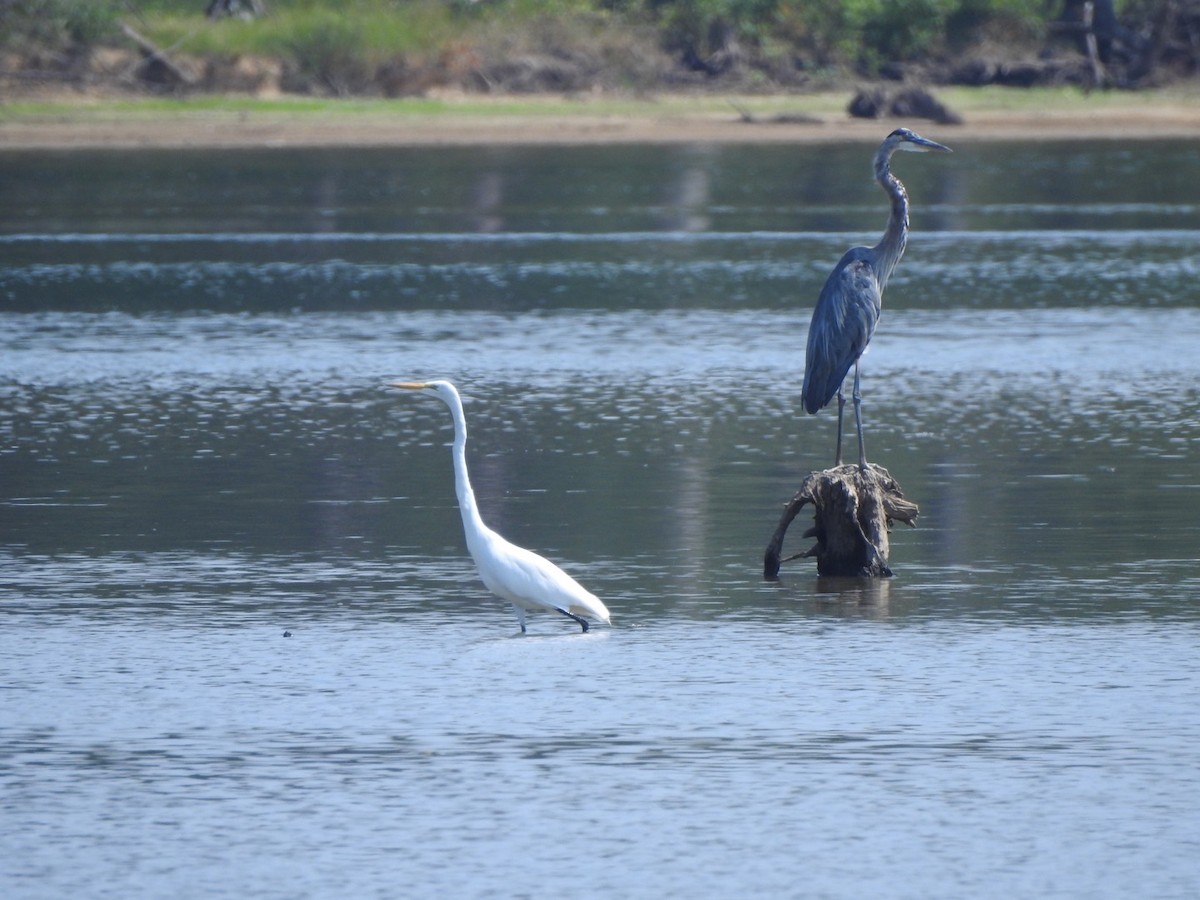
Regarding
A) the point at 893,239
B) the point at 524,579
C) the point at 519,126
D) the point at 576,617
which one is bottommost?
the point at 576,617

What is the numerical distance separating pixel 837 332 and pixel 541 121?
4114cm

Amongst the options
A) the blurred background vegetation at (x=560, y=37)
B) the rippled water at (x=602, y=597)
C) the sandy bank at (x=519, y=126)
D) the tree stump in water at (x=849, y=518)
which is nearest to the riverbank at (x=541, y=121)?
the sandy bank at (x=519, y=126)

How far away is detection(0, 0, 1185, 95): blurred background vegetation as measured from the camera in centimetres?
5772

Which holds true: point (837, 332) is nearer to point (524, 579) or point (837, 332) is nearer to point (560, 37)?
point (524, 579)

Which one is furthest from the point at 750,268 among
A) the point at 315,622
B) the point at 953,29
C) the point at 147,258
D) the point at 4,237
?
the point at 953,29

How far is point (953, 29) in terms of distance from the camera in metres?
61.7

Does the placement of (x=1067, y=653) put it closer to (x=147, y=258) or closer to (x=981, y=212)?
(x=147, y=258)

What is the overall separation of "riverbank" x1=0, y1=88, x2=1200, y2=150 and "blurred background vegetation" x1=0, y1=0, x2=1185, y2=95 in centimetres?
171

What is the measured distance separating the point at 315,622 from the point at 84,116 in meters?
44.2

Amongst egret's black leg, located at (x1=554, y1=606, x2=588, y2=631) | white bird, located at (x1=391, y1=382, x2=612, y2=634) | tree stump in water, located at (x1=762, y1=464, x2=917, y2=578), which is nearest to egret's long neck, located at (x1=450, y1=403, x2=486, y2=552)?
white bird, located at (x1=391, y1=382, x2=612, y2=634)

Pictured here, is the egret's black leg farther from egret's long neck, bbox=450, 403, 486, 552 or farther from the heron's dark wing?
the heron's dark wing

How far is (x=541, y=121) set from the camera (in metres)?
53.3

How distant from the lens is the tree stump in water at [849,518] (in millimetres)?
12172

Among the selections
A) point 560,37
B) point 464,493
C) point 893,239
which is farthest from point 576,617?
point 560,37
